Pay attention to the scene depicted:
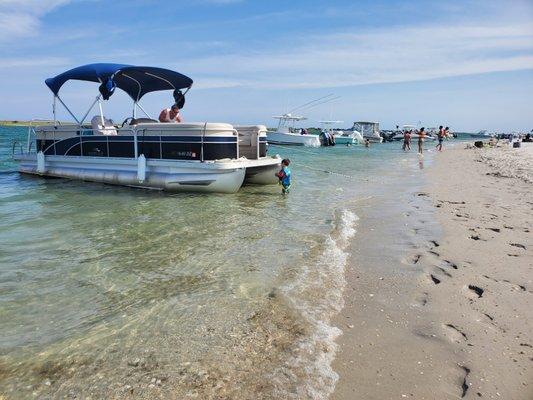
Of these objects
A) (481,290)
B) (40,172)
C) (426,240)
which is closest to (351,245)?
(426,240)

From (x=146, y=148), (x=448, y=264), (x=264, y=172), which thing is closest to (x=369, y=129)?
(x=264, y=172)

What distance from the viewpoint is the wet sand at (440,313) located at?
3.12 metres

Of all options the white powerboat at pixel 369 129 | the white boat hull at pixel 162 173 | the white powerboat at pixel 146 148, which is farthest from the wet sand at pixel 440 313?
the white powerboat at pixel 369 129

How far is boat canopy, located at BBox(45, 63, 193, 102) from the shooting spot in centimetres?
1284

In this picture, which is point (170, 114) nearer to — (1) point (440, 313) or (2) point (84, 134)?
(2) point (84, 134)

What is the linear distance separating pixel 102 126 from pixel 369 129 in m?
57.7

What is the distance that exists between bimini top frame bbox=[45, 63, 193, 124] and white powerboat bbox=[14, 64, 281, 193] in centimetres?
3

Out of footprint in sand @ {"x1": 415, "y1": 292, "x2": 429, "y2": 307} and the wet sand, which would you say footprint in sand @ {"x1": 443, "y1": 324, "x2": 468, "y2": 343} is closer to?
the wet sand

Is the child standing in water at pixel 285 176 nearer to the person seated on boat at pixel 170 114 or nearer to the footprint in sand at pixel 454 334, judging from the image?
the person seated on boat at pixel 170 114

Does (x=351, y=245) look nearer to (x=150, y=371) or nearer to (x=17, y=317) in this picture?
(x=150, y=371)

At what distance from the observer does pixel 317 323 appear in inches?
160

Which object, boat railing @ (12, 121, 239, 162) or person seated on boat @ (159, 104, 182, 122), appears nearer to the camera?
boat railing @ (12, 121, 239, 162)

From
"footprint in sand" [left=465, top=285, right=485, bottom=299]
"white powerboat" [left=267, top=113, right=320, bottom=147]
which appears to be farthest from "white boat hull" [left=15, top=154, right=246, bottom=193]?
"white powerboat" [left=267, top=113, right=320, bottom=147]

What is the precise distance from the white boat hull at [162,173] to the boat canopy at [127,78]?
2244mm
